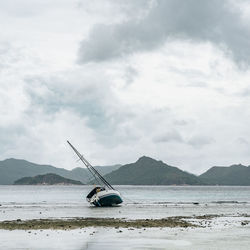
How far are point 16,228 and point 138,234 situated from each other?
46.4 ft

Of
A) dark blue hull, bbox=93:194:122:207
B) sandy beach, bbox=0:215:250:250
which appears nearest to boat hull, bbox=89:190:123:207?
dark blue hull, bbox=93:194:122:207

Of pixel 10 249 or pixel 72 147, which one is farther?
pixel 72 147

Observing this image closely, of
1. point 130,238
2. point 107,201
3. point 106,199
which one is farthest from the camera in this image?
point 107,201

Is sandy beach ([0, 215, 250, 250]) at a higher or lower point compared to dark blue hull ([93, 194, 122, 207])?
lower

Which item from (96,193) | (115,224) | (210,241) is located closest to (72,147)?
(96,193)

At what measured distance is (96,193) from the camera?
105562mm

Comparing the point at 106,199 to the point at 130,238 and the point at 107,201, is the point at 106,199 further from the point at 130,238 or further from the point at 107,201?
the point at 130,238

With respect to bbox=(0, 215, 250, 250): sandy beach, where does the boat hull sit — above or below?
above

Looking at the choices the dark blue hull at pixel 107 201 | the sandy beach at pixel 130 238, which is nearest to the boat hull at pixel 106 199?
the dark blue hull at pixel 107 201

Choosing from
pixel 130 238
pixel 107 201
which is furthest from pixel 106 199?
pixel 130 238

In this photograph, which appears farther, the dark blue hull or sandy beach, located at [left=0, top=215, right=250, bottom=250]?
the dark blue hull

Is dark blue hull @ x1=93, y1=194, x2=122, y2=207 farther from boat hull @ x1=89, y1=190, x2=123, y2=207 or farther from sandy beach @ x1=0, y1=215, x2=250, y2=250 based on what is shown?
sandy beach @ x1=0, y1=215, x2=250, y2=250

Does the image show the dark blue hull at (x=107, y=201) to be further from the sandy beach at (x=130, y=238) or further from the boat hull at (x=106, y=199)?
the sandy beach at (x=130, y=238)

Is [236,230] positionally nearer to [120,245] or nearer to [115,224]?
[115,224]
